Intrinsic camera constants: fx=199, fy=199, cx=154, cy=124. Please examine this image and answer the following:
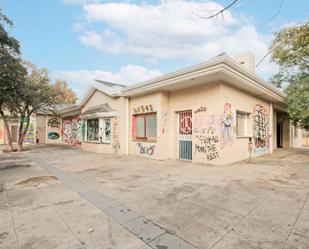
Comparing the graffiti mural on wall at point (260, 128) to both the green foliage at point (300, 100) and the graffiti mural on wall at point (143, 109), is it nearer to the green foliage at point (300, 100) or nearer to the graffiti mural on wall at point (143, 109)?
the green foliage at point (300, 100)

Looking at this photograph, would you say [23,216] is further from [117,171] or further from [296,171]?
[296,171]

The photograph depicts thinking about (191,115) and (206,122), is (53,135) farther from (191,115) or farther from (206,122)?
(206,122)

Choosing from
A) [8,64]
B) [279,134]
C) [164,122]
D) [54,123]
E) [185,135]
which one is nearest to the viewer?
[8,64]

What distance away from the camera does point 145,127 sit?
10.3m

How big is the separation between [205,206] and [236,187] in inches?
60.0

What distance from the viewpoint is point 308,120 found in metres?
10.0

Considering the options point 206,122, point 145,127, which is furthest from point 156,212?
point 145,127

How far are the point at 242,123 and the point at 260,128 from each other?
1868 mm

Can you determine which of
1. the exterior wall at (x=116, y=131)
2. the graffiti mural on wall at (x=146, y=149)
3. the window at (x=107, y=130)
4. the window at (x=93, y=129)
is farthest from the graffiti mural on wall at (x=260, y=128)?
the window at (x=93, y=129)

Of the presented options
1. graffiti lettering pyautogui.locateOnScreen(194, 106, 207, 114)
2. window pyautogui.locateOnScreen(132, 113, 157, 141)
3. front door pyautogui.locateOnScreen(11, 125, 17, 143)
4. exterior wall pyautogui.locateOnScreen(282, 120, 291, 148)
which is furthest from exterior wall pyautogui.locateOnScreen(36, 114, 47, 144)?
exterior wall pyautogui.locateOnScreen(282, 120, 291, 148)

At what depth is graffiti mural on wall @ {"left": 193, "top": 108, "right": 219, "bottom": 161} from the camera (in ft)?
25.2

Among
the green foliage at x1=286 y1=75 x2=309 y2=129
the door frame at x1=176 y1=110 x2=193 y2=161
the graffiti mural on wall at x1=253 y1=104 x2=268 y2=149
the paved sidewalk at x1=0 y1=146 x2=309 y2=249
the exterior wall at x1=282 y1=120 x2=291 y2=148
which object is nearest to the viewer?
the paved sidewalk at x1=0 y1=146 x2=309 y2=249

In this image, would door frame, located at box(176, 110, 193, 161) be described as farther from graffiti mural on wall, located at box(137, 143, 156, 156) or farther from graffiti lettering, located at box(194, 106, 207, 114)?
graffiti mural on wall, located at box(137, 143, 156, 156)

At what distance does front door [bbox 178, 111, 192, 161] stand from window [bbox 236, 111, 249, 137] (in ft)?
7.18
